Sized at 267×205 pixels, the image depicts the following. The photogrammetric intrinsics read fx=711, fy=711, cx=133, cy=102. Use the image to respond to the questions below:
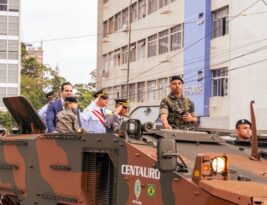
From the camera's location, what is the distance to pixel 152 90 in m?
40.9

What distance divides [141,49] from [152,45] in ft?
6.78

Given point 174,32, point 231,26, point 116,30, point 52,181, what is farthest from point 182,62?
point 52,181

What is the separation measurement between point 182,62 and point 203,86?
298 cm

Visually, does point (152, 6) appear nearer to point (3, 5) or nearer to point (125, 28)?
point (125, 28)

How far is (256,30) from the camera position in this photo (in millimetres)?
29922

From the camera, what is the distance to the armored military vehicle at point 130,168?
5.80 m

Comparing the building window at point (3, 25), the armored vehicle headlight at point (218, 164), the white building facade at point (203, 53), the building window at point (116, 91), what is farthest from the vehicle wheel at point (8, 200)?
the building window at point (3, 25)

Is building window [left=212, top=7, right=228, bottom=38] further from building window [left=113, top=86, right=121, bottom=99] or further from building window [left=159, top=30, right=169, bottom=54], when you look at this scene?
building window [left=113, top=86, right=121, bottom=99]

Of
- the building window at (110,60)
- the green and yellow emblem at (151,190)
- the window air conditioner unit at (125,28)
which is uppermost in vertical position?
the window air conditioner unit at (125,28)

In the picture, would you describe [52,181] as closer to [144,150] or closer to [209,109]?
[144,150]

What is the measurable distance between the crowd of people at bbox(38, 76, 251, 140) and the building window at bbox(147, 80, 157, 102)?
30110 millimetres

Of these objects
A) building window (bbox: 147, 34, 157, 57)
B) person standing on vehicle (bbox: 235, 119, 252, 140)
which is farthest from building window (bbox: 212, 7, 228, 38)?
person standing on vehicle (bbox: 235, 119, 252, 140)

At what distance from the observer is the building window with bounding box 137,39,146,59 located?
43.3 m

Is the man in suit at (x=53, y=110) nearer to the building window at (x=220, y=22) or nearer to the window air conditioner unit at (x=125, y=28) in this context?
the building window at (x=220, y=22)
